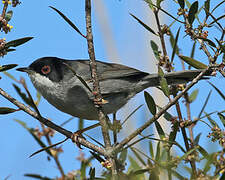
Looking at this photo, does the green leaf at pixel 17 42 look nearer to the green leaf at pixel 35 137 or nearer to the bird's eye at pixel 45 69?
the green leaf at pixel 35 137

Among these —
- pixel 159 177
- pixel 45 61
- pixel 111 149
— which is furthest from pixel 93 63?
pixel 45 61

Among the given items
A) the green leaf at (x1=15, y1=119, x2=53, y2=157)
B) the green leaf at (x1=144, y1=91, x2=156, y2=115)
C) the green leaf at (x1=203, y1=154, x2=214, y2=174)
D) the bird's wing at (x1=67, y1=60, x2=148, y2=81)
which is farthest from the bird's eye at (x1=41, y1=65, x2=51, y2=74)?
the green leaf at (x1=203, y1=154, x2=214, y2=174)

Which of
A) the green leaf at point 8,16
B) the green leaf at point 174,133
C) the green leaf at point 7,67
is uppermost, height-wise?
the green leaf at point 8,16

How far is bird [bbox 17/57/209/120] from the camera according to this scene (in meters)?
3.72

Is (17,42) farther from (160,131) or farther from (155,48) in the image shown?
(160,131)

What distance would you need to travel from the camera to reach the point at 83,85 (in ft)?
12.5

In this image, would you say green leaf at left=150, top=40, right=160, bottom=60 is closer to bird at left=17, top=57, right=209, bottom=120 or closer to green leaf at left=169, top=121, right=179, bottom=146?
green leaf at left=169, top=121, right=179, bottom=146

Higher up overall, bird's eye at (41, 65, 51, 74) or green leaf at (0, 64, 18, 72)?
bird's eye at (41, 65, 51, 74)

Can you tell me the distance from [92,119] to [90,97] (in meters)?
0.31

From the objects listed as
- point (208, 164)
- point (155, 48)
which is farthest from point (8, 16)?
point (208, 164)

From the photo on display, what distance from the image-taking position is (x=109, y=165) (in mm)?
1668

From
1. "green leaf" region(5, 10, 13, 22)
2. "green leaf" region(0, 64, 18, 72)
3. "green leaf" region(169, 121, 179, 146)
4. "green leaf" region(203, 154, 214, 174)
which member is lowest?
"green leaf" region(203, 154, 214, 174)

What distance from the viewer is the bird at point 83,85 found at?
3717mm

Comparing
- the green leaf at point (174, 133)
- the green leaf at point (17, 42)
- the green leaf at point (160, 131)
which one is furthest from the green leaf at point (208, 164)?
the green leaf at point (17, 42)
